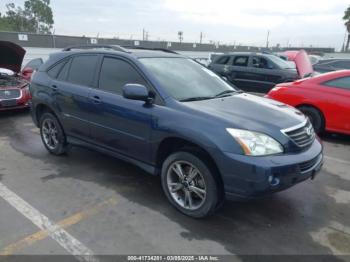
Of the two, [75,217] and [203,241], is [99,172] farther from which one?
[203,241]

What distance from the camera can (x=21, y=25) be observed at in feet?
→ 164

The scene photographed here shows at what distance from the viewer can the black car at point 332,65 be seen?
41.1 ft

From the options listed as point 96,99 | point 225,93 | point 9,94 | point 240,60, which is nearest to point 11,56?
point 9,94

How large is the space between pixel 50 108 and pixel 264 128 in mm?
3444

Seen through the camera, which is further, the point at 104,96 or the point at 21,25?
the point at 21,25

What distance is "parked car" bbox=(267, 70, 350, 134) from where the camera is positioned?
6.18 meters

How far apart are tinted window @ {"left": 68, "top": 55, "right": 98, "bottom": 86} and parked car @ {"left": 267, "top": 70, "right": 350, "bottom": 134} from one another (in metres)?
4.14

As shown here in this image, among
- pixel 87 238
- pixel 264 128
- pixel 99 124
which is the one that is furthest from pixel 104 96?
pixel 264 128

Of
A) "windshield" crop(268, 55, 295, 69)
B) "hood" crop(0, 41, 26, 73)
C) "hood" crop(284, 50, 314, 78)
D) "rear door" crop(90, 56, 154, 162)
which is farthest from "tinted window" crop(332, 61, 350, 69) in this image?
"rear door" crop(90, 56, 154, 162)

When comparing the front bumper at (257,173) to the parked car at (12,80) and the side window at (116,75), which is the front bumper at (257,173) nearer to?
the side window at (116,75)

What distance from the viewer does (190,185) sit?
3.49m

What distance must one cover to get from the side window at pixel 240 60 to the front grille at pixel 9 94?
727cm

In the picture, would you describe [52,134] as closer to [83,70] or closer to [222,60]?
[83,70]

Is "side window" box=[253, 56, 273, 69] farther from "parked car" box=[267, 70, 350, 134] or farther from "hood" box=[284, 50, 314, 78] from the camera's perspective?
"parked car" box=[267, 70, 350, 134]
